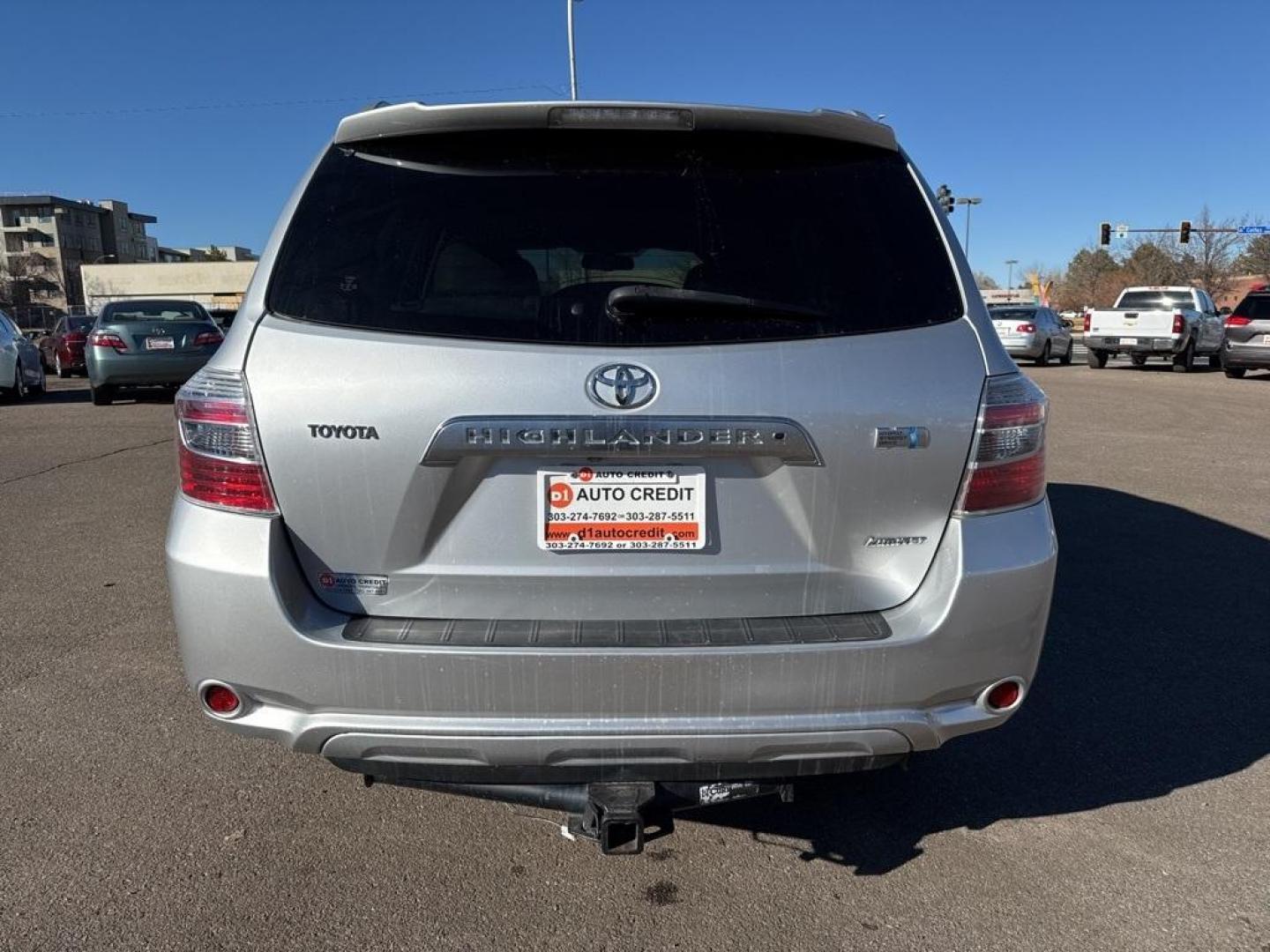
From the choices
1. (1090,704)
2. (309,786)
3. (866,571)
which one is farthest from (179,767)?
(1090,704)

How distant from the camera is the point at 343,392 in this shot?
2191 mm

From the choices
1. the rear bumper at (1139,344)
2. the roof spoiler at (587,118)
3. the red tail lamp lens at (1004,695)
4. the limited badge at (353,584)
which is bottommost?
the rear bumper at (1139,344)

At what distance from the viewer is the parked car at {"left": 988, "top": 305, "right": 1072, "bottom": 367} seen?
2573 cm

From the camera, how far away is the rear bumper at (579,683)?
7.09ft

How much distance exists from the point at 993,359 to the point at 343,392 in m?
1.52

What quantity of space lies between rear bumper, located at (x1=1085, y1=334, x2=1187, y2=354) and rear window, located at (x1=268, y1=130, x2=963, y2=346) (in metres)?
23.6

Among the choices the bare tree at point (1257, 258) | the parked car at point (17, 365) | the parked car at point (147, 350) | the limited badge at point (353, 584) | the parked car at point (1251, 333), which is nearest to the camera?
the limited badge at point (353, 584)

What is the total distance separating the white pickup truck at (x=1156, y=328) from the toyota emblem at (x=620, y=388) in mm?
24266

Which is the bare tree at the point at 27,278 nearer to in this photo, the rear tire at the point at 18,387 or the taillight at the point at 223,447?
the rear tire at the point at 18,387

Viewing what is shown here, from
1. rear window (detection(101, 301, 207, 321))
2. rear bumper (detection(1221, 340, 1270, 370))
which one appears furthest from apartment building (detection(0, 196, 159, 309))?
rear bumper (detection(1221, 340, 1270, 370))

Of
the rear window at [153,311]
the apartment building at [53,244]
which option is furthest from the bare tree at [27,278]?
the rear window at [153,311]

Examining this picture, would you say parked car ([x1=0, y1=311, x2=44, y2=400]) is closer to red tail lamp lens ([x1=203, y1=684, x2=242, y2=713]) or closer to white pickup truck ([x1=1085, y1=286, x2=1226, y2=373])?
red tail lamp lens ([x1=203, y1=684, x2=242, y2=713])

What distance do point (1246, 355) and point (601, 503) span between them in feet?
73.1

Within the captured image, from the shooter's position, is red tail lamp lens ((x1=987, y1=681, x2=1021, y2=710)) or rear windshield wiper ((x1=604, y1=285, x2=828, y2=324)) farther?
red tail lamp lens ((x1=987, y1=681, x2=1021, y2=710))
